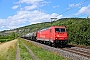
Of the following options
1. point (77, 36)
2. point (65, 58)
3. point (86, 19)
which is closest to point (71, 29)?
point (77, 36)

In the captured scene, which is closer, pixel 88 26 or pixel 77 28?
pixel 88 26

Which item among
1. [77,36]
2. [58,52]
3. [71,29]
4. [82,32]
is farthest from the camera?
[71,29]

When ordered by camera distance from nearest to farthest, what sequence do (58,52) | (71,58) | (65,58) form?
(71,58), (65,58), (58,52)

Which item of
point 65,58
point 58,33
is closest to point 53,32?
point 58,33

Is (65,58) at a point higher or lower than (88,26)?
lower

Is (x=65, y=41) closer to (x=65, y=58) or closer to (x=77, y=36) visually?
(x=77, y=36)

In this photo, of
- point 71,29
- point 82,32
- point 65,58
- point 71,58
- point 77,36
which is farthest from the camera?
point 71,29

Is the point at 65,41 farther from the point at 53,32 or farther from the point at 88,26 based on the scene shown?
the point at 88,26

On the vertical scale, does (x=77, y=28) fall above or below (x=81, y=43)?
above

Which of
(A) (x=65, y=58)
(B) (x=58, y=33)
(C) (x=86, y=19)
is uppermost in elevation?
(C) (x=86, y=19)

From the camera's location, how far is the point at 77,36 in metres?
37.4

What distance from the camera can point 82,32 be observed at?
3503 cm

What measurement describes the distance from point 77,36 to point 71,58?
21.6 m

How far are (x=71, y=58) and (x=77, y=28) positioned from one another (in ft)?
69.3
